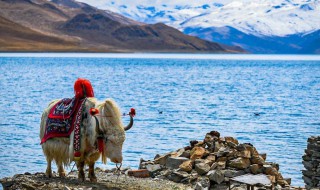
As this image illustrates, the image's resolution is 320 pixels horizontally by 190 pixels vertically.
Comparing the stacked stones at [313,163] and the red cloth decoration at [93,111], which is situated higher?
the red cloth decoration at [93,111]

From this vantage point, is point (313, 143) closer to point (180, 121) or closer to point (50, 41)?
point (180, 121)

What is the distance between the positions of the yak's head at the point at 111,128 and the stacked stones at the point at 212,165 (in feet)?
5.09

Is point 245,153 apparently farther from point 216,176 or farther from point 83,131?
point 83,131

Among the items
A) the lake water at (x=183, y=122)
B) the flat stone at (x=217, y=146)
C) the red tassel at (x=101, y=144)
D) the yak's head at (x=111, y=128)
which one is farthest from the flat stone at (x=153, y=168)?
the lake water at (x=183, y=122)

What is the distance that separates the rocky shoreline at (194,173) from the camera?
1001cm

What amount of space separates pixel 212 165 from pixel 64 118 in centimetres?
250

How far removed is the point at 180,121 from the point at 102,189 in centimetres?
1704

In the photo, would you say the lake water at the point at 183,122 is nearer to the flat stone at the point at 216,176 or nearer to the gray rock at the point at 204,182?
the gray rock at the point at 204,182

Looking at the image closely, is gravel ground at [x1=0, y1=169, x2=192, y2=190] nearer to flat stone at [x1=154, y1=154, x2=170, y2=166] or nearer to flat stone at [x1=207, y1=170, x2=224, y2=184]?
flat stone at [x1=207, y1=170, x2=224, y2=184]

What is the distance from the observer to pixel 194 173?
37.0 feet

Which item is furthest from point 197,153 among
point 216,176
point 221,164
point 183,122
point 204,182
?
point 183,122

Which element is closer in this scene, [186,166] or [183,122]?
[186,166]

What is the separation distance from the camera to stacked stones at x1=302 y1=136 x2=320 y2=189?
38.5ft

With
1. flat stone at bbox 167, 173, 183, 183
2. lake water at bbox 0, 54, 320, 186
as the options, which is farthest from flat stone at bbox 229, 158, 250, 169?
lake water at bbox 0, 54, 320, 186
